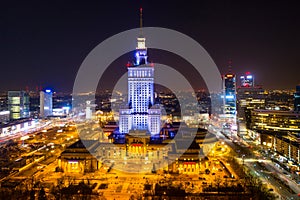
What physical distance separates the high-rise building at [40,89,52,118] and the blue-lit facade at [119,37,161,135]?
3464 centimetres

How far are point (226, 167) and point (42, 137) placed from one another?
23769 mm

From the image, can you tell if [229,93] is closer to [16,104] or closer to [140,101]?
[140,101]

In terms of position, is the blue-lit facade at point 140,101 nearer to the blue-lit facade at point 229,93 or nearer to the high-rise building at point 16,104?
the blue-lit facade at point 229,93

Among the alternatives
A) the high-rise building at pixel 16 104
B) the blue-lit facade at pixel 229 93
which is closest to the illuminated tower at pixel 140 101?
the blue-lit facade at pixel 229 93

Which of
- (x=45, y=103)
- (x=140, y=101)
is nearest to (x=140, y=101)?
(x=140, y=101)

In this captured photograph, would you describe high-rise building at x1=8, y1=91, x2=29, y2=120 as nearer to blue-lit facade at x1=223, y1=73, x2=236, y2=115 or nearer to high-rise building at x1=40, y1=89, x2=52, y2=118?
high-rise building at x1=40, y1=89, x2=52, y2=118

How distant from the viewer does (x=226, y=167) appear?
23.3 meters

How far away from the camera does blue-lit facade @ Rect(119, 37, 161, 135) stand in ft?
99.4

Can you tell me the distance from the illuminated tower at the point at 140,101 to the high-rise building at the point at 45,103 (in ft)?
114

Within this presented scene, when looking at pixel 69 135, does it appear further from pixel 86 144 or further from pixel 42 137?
pixel 86 144

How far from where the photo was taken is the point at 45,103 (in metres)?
60.5

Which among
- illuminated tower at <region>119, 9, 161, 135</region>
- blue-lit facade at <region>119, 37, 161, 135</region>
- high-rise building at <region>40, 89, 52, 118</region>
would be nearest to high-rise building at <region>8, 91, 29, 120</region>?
high-rise building at <region>40, 89, 52, 118</region>

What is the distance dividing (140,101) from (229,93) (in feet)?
98.5

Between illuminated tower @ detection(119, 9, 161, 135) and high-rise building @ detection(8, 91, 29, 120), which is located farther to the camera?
high-rise building @ detection(8, 91, 29, 120)
